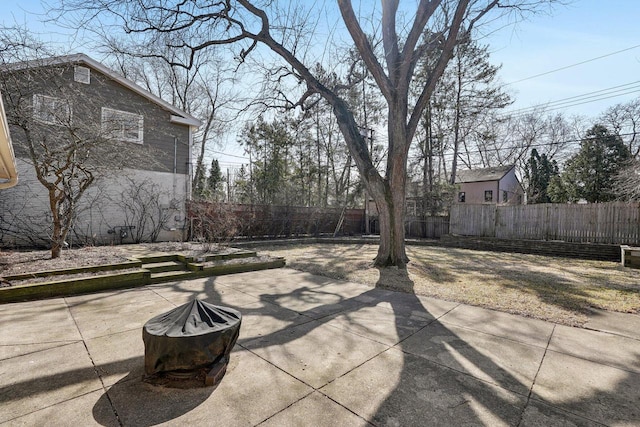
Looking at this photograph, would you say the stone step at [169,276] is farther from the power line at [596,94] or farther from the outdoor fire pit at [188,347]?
the power line at [596,94]

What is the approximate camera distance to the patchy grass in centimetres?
430

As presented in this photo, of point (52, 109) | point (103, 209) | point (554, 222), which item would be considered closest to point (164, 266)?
point (52, 109)

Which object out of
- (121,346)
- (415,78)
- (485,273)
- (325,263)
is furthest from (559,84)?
(121,346)

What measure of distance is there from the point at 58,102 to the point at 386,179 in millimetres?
7139

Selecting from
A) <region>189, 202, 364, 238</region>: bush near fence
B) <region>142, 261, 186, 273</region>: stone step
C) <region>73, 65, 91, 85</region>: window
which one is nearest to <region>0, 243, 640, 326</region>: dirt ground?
<region>142, 261, 186, 273</region>: stone step

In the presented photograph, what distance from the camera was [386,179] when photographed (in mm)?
7113

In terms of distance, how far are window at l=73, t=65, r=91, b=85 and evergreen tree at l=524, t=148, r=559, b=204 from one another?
95.0ft

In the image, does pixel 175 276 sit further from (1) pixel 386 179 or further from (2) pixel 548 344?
(2) pixel 548 344

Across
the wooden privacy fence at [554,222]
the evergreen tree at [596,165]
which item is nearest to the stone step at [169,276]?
the wooden privacy fence at [554,222]

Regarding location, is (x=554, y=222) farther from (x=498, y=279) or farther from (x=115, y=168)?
(x=115, y=168)

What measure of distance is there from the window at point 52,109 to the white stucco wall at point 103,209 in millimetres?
3130

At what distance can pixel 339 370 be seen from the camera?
243 centimetres

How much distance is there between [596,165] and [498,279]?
60.5 feet

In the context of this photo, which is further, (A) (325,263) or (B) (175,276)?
(A) (325,263)
